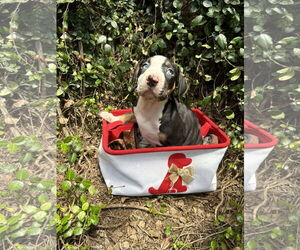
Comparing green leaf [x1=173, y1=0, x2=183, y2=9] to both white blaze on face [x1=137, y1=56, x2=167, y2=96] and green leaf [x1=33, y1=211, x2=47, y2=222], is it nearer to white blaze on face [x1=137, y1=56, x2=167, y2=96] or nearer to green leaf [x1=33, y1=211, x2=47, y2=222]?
white blaze on face [x1=137, y1=56, x2=167, y2=96]

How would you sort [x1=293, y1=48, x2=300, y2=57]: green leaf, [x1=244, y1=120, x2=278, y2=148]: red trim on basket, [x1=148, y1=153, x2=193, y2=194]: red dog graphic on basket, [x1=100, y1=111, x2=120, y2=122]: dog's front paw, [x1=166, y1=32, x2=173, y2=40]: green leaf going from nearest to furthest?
[x1=293, y1=48, x2=300, y2=57]: green leaf, [x1=244, y1=120, x2=278, y2=148]: red trim on basket, [x1=148, y1=153, x2=193, y2=194]: red dog graphic on basket, [x1=100, y1=111, x2=120, y2=122]: dog's front paw, [x1=166, y1=32, x2=173, y2=40]: green leaf

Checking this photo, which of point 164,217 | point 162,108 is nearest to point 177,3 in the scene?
point 162,108

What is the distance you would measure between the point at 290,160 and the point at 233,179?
156 centimetres

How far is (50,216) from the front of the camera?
117 cm

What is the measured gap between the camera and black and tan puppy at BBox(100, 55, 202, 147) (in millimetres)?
1908

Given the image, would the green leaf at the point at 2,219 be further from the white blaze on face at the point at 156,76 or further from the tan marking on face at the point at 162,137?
the tan marking on face at the point at 162,137

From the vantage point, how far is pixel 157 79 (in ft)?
6.10

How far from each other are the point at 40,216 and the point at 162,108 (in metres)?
1.30

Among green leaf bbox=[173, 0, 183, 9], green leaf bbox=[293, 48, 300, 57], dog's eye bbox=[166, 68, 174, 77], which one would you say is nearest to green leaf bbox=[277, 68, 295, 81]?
green leaf bbox=[293, 48, 300, 57]

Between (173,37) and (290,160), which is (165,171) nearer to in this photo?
(290,160)

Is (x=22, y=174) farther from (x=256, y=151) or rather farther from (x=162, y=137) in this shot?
(x=162, y=137)

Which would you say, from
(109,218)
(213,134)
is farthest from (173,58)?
(109,218)

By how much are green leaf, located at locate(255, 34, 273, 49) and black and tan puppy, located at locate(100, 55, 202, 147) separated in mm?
981

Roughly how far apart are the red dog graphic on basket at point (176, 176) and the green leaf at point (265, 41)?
49.7 inches
